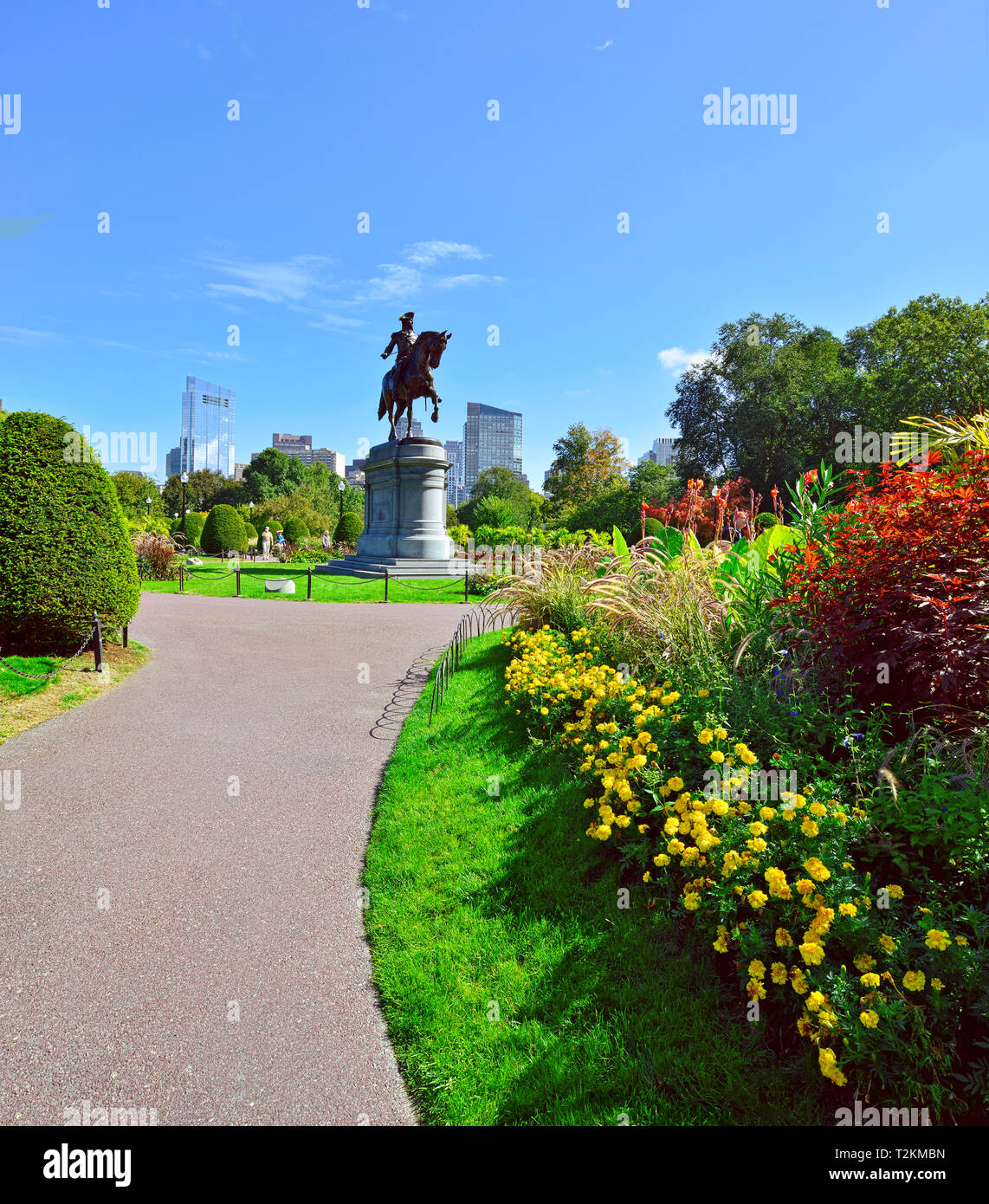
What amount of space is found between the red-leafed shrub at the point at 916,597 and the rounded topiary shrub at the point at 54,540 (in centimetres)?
885

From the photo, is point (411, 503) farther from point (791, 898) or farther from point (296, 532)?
point (791, 898)

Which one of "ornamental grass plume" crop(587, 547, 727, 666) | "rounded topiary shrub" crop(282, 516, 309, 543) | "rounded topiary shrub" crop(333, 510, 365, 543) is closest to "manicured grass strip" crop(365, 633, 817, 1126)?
"ornamental grass plume" crop(587, 547, 727, 666)

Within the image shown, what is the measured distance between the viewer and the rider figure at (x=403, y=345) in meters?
26.4

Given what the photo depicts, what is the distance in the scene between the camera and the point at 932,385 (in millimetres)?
26938

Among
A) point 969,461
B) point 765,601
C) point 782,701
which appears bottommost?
point 782,701

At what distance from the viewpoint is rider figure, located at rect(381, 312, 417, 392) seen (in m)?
26.4

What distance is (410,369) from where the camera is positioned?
85.2 ft

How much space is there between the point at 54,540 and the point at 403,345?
68.9 ft

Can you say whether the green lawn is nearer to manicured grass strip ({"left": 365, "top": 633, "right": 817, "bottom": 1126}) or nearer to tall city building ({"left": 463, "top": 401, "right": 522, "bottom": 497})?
manicured grass strip ({"left": 365, "top": 633, "right": 817, "bottom": 1126})

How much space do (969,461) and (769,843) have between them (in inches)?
97.9
